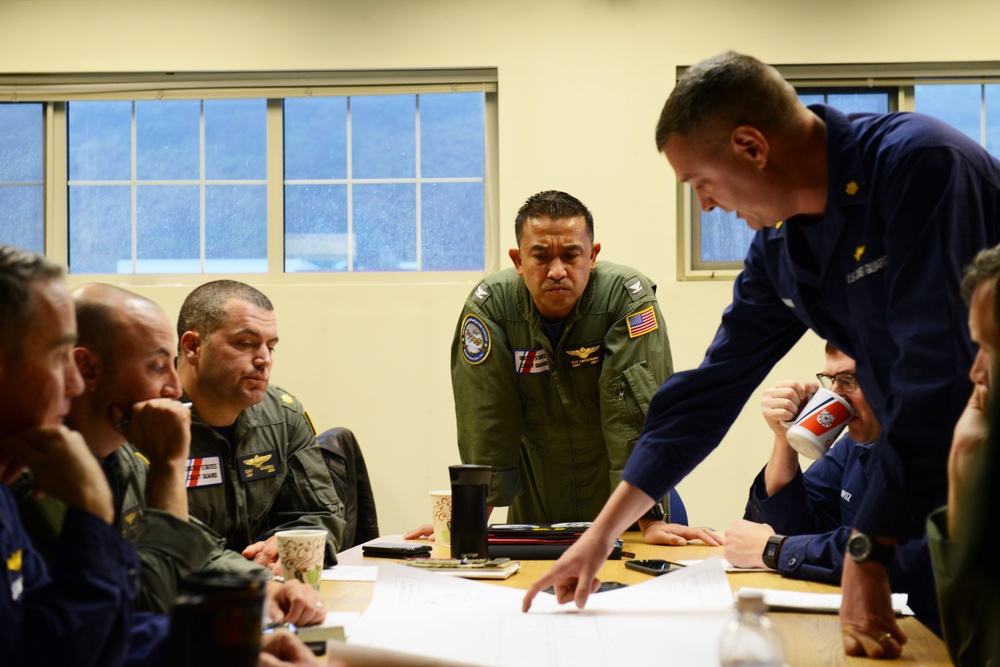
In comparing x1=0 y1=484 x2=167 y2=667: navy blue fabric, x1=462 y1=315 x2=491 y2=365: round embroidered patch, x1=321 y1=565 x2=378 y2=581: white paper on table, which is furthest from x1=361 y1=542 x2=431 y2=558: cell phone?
x1=0 y1=484 x2=167 y2=667: navy blue fabric

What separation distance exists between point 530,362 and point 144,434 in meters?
1.59

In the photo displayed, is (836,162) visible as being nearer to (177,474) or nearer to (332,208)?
(177,474)

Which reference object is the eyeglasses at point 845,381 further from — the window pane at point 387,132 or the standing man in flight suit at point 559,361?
the window pane at point 387,132

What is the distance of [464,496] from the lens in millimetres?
1940

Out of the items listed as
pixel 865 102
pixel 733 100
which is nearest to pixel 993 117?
pixel 865 102

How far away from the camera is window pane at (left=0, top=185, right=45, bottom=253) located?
4.37m

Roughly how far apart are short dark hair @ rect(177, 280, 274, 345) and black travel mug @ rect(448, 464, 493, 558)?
3.09ft

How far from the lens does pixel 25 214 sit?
4371 millimetres

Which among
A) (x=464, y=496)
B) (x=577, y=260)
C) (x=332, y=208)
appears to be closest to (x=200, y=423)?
(x=464, y=496)

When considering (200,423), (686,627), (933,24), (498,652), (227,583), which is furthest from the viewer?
(933,24)

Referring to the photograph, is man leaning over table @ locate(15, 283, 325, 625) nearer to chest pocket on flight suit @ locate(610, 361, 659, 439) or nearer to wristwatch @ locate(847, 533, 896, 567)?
wristwatch @ locate(847, 533, 896, 567)

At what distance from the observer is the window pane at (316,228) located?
4.32m

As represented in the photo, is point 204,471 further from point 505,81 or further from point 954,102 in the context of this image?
point 954,102

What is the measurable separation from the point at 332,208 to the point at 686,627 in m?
3.33
